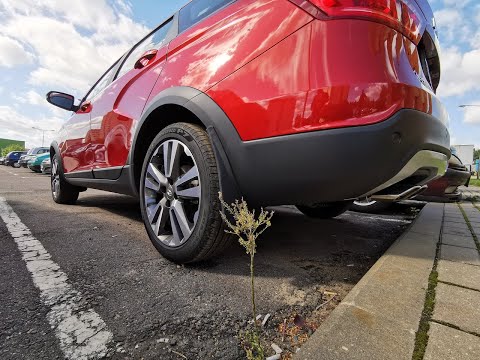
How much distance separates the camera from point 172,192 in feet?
5.92

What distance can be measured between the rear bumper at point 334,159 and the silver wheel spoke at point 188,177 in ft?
0.78

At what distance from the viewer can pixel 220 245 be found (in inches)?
62.8

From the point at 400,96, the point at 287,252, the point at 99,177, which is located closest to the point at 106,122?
the point at 99,177

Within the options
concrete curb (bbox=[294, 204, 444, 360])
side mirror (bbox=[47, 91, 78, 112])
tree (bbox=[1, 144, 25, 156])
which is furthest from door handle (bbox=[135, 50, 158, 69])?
tree (bbox=[1, 144, 25, 156])

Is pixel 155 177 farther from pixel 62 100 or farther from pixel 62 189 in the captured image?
pixel 62 100

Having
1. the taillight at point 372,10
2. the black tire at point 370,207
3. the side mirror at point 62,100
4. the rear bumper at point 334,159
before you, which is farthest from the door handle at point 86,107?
the black tire at point 370,207

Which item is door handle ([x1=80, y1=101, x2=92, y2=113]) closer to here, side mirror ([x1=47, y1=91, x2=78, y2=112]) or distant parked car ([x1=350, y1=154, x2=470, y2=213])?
side mirror ([x1=47, y1=91, x2=78, y2=112])

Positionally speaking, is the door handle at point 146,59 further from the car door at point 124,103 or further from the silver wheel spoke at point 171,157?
A: the silver wheel spoke at point 171,157

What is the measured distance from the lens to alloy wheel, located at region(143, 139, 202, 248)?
1667 millimetres

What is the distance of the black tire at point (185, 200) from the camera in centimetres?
154

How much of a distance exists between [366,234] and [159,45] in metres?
2.38

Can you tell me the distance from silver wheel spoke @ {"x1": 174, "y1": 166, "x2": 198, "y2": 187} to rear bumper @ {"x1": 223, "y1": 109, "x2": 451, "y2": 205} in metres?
0.24

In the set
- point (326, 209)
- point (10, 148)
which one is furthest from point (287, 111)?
point (10, 148)

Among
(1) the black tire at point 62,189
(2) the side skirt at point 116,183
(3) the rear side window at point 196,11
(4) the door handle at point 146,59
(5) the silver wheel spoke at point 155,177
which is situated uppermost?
(3) the rear side window at point 196,11
